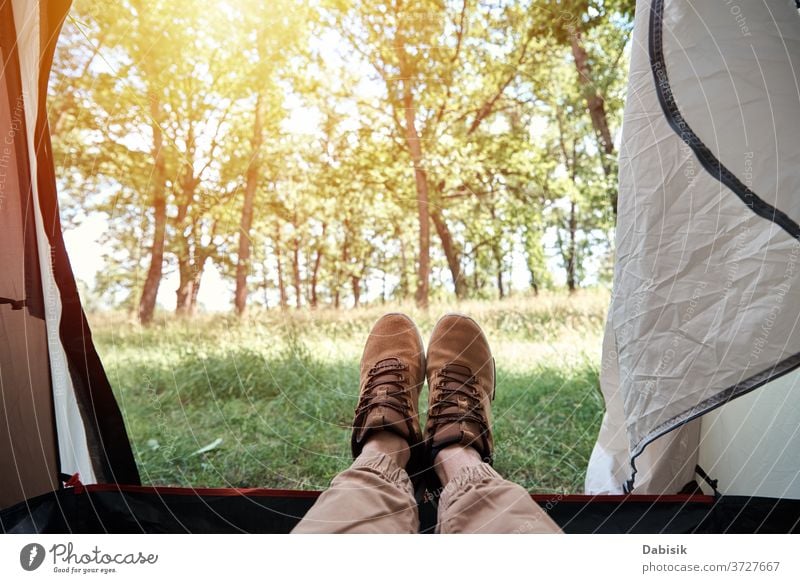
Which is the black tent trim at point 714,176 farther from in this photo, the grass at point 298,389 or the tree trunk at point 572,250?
the tree trunk at point 572,250

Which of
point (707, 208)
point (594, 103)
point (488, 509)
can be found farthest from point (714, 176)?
point (594, 103)

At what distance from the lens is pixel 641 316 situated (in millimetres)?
692

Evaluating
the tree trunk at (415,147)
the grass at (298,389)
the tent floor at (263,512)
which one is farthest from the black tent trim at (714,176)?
the tree trunk at (415,147)

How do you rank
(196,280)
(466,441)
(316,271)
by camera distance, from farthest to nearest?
(316,271), (196,280), (466,441)

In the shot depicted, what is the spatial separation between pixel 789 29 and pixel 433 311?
1645mm

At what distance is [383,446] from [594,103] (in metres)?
2.05

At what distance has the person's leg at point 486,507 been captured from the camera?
638mm

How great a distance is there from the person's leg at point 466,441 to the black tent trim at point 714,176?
0.22m

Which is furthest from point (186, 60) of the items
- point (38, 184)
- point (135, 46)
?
point (38, 184)

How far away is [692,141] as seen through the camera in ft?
2.16

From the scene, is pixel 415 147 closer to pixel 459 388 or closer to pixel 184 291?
pixel 184 291

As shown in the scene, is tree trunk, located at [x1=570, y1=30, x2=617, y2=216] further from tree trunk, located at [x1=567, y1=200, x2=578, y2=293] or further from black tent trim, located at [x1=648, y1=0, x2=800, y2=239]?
black tent trim, located at [x1=648, y1=0, x2=800, y2=239]

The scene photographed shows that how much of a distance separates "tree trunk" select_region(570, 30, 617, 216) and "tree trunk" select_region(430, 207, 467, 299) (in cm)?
86

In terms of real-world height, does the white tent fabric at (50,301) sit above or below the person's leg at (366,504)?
above
